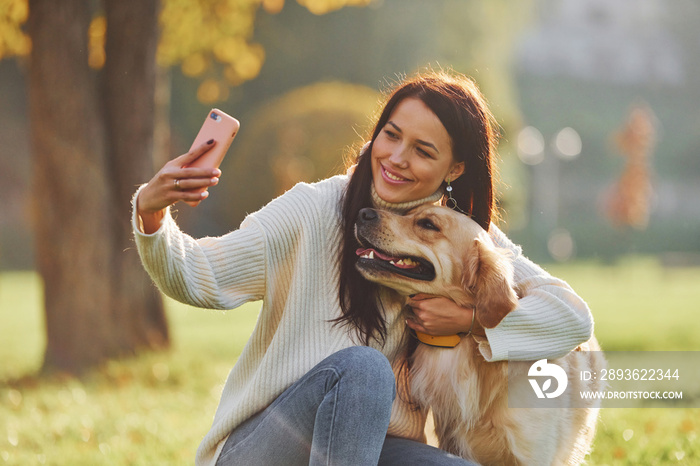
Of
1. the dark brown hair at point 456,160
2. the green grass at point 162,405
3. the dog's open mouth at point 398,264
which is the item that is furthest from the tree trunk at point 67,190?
the dog's open mouth at point 398,264

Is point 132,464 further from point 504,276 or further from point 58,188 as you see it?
point 58,188

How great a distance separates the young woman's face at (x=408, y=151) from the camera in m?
2.70

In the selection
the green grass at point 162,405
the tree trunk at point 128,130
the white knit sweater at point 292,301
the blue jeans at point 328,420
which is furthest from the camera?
the tree trunk at point 128,130

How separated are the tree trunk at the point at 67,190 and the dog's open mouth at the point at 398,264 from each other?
4153mm

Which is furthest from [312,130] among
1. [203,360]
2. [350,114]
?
[203,360]

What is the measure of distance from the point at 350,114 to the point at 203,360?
11.4m

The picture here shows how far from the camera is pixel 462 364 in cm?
280

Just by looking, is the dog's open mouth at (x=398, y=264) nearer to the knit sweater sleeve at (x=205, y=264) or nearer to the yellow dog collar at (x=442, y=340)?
the yellow dog collar at (x=442, y=340)

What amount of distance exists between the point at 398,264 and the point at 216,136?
0.90 meters

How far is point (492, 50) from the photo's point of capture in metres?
22.1

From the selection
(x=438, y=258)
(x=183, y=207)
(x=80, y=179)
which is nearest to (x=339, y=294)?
(x=438, y=258)

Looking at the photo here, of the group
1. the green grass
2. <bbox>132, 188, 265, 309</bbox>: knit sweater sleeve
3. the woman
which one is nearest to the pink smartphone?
the woman

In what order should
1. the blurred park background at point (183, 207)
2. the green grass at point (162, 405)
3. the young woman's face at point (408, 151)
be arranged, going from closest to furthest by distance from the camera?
the young woman's face at point (408, 151), the green grass at point (162, 405), the blurred park background at point (183, 207)
